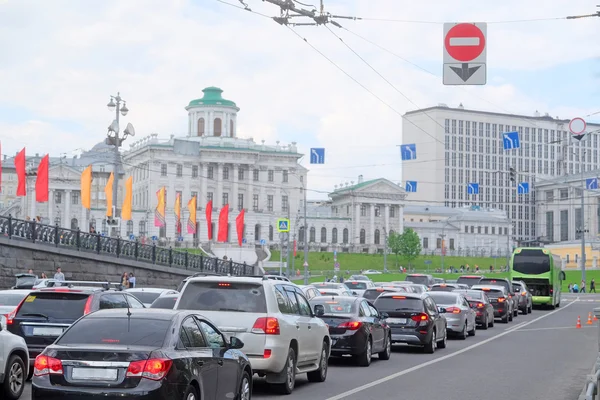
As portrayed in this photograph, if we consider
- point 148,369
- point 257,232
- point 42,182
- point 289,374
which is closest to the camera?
point 148,369

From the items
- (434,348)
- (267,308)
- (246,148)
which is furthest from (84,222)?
(267,308)

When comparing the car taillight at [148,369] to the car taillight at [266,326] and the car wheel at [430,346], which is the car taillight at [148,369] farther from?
the car wheel at [430,346]

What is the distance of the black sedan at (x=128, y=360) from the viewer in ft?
32.8

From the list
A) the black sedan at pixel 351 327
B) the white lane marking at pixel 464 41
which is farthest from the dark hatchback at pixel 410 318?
the white lane marking at pixel 464 41

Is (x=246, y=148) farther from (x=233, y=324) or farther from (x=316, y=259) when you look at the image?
(x=233, y=324)

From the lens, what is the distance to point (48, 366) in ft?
33.7

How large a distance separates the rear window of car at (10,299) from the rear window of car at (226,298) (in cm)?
676

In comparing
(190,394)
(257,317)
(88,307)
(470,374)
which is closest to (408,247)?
(470,374)

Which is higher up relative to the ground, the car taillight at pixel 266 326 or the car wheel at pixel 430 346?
the car taillight at pixel 266 326

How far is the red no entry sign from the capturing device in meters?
23.9

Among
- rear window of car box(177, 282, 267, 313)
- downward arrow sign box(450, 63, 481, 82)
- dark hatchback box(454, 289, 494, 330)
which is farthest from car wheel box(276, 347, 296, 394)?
dark hatchback box(454, 289, 494, 330)

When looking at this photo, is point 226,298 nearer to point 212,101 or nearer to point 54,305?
point 54,305

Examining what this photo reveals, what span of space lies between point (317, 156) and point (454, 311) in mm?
32862

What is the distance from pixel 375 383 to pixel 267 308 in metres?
3.22
